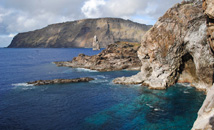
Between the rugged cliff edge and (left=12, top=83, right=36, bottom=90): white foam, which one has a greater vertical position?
the rugged cliff edge

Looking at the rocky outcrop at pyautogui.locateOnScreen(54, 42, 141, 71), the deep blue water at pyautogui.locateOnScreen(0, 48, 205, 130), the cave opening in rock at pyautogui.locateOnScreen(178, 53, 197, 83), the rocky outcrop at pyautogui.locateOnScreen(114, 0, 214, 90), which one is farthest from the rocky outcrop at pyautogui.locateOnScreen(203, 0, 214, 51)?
the rocky outcrop at pyautogui.locateOnScreen(54, 42, 141, 71)

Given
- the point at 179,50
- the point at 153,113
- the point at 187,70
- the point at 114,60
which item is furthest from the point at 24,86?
the point at 187,70

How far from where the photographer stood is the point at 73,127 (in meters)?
32.0

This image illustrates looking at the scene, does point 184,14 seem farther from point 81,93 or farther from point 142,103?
point 81,93

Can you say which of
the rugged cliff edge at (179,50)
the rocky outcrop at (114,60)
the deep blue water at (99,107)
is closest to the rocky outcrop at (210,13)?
the deep blue water at (99,107)

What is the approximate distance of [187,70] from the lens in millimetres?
56594

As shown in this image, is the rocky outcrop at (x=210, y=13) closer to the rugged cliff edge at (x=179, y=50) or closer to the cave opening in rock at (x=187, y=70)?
the rugged cliff edge at (x=179, y=50)

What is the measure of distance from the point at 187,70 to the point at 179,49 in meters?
8.54

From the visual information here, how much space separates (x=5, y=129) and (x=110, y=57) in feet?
240

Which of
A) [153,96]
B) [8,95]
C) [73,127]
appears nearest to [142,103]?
[153,96]

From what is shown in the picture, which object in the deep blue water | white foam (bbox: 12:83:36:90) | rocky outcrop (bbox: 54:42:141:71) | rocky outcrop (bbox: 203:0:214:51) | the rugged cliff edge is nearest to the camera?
rocky outcrop (bbox: 203:0:214:51)

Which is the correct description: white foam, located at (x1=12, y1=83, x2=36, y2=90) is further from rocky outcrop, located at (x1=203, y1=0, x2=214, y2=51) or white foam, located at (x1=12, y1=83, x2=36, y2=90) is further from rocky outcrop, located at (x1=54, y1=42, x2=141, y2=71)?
rocky outcrop, located at (x1=203, y1=0, x2=214, y2=51)

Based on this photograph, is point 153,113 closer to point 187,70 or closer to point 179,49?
point 179,49

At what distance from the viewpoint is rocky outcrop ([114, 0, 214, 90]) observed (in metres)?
47.2
